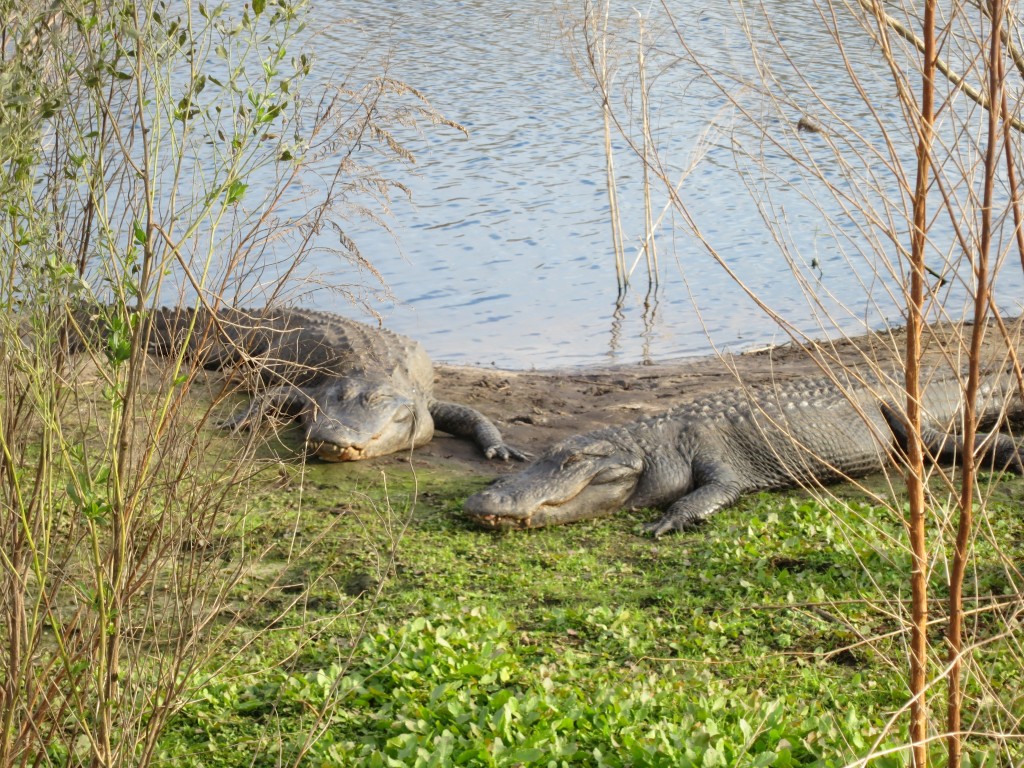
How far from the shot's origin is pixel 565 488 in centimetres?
622

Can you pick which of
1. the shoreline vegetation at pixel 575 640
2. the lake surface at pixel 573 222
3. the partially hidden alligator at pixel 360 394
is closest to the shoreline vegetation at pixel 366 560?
the shoreline vegetation at pixel 575 640

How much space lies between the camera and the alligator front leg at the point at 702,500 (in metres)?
6.12

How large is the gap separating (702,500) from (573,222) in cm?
912

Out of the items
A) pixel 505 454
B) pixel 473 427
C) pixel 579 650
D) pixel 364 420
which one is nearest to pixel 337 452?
pixel 364 420

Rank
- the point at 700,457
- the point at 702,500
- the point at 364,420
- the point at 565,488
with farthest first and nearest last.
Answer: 1. the point at 364,420
2. the point at 700,457
3. the point at 702,500
4. the point at 565,488

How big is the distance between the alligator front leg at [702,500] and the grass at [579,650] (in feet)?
0.39

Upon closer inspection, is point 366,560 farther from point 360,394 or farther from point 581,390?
point 581,390

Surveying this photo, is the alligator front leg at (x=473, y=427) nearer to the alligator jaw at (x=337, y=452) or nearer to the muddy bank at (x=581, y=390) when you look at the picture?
the muddy bank at (x=581, y=390)

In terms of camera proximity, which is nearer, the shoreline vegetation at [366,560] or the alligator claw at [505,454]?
the shoreline vegetation at [366,560]

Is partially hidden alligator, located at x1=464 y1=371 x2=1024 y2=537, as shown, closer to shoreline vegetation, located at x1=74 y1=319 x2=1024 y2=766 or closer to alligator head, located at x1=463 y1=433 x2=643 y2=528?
alligator head, located at x1=463 y1=433 x2=643 y2=528

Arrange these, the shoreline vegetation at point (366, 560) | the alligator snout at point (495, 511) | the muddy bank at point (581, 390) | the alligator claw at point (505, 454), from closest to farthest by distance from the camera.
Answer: the shoreline vegetation at point (366, 560)
the alligator snout at point (495, 511)
the alligator claw at point (505, 454)
the muddy bank at point (581, 390)

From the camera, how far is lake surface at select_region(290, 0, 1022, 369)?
38.4 ft

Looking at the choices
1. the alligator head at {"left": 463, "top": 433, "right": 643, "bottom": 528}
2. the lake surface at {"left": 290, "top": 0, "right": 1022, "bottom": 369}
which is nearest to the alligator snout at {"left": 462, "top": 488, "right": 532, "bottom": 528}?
the alligator head at {"left": 463, "top": 433, "right": 643, "bottom": 528}

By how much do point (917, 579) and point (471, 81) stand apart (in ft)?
60.8
